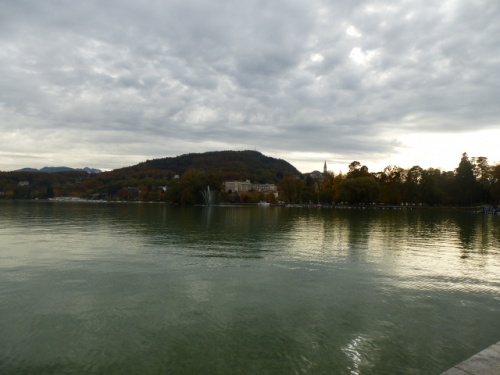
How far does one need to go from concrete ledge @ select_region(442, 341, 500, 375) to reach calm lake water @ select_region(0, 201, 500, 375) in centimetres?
141

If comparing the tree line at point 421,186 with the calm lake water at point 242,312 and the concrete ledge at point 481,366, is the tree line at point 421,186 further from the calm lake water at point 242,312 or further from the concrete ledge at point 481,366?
the concrete ledge at point 481,366

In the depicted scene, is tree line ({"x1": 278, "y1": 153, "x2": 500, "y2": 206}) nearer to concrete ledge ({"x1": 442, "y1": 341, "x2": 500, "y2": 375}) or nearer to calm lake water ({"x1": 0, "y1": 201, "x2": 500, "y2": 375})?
calm lake water ({"x1": 0, "y1": 201, "x2": 500, "y2": 375})

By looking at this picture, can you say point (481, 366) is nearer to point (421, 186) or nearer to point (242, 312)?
point (242, 312)

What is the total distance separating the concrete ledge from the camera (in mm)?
7508

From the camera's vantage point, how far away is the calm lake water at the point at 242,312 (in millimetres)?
9789

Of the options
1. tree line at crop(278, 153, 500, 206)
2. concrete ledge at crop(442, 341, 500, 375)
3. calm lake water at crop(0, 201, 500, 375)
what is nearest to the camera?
concrete ledge at crop(442, 341, 500, 375)

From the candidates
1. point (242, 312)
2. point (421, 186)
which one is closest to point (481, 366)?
point (242, 312)

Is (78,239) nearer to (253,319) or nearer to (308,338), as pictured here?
(253,319)

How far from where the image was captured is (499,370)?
755 cm

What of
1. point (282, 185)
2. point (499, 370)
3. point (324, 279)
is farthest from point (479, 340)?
point (282, 185)

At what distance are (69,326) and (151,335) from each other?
2.86 meters

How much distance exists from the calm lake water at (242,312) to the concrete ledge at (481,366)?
1414mm

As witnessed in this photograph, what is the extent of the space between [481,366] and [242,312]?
7.71 metres

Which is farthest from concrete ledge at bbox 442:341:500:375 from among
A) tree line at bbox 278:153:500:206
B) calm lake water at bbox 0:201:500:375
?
tree line at bbox 278:153:500:206
